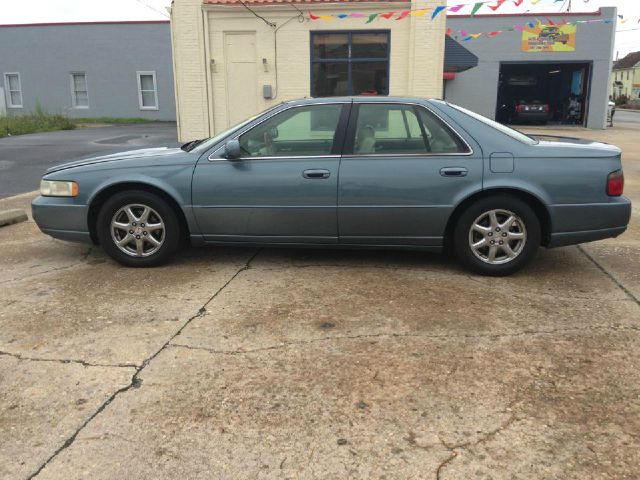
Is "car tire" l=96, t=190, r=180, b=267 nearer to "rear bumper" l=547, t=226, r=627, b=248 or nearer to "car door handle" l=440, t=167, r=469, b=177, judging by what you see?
"car door handle" l=440, t=167, r=469, b=177

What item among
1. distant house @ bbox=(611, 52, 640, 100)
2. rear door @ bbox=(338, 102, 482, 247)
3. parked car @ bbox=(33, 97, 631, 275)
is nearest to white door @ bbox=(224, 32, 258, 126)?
parked car @ bbox=(33, 97, 631, 275)

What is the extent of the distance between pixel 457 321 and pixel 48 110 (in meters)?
30.7

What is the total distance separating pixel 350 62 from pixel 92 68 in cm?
2103

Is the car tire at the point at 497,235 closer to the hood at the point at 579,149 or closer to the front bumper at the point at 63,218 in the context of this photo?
the hood at the point at 579,149

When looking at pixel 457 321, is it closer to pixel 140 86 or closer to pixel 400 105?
pixel 400 105

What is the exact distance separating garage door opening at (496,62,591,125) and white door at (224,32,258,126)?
56.3 feet

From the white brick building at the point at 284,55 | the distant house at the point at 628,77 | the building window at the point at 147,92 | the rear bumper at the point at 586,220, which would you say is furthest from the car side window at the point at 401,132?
the distant house at the point at 628,77

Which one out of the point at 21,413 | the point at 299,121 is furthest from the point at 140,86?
the point at 21,413

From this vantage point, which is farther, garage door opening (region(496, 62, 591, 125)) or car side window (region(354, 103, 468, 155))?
garage door opening (region(496, 62, 591, 125))

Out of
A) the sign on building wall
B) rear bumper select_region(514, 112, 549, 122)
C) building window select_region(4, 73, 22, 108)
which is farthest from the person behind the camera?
building window select_region(4, 73, 22, 108)

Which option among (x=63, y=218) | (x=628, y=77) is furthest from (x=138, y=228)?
(x=628, y=77)

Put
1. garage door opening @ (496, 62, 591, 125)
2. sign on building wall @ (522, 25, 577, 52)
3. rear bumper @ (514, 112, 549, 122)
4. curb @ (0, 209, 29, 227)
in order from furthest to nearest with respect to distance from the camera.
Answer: garage door opening @ (496, 62, 591, 125)
rear bumper @ (514, 112, 549, 122)
sign on building wall @ (522, 25, 577, 52)
curb @ (0, 209, 29, 227)

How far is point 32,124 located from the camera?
79.4 ft

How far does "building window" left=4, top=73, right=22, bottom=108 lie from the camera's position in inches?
1204
